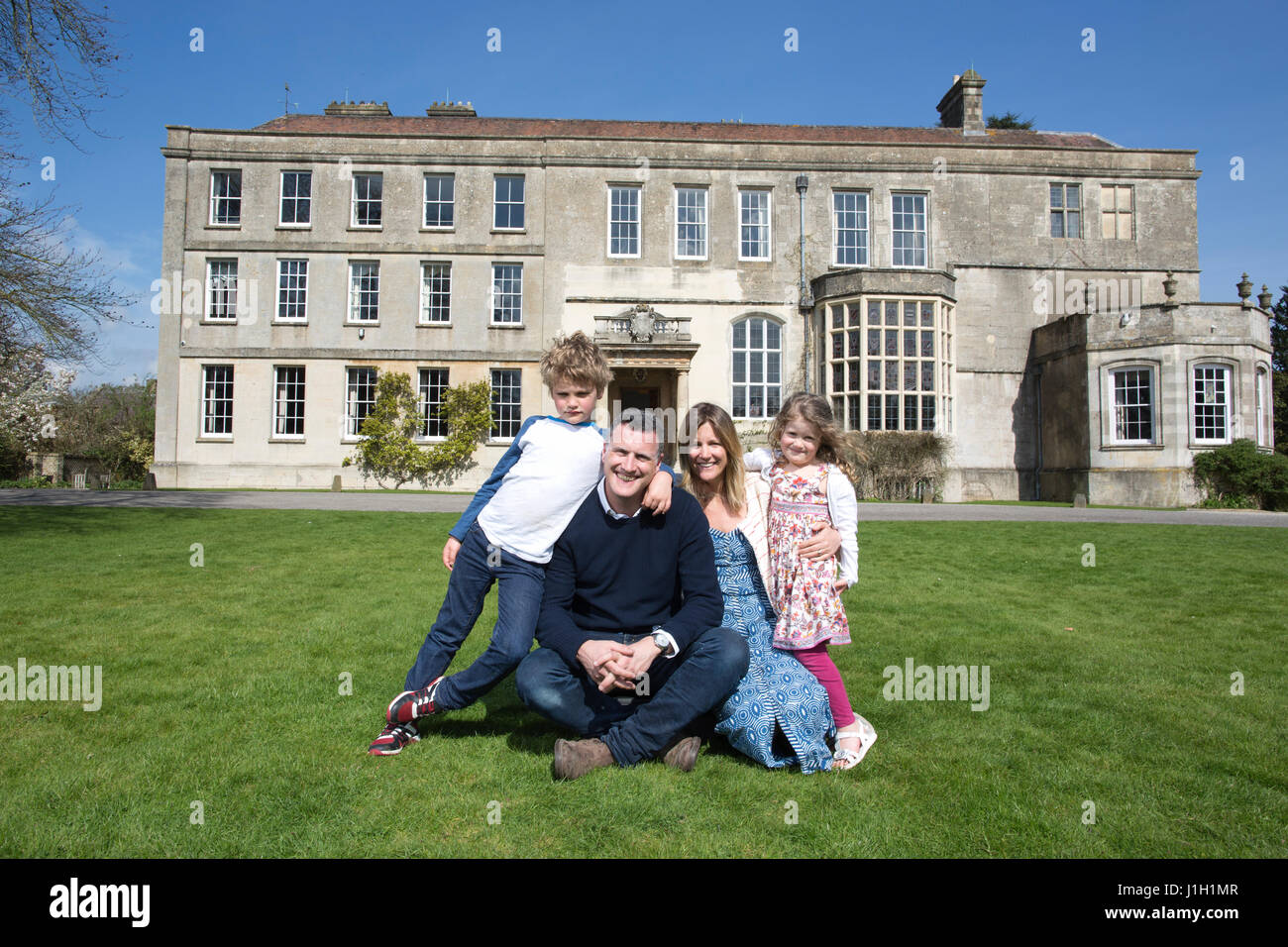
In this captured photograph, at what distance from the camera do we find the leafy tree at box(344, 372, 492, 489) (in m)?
23.8

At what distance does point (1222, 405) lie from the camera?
2028 centimetres

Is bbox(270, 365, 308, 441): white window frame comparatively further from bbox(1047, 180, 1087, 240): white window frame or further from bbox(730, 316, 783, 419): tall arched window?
bbox(1047, 180, 1087, 240): white window frame

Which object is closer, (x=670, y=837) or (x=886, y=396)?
(x=670, y=837)

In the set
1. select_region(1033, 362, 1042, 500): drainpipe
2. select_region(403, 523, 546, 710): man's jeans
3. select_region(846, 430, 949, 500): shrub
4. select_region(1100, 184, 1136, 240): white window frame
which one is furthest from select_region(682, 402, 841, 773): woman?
select_region(1100, 184, 1136, 240): white window frame

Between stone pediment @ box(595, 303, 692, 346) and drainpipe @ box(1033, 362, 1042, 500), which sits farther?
drainpipe @ box(1033, 362, 1042, 500)

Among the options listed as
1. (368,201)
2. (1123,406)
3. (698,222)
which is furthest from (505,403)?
(1123,406)

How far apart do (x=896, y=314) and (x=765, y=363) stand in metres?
4.26

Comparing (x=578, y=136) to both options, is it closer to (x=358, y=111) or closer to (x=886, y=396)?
(x=358, y=111)

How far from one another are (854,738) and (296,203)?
1053 inches

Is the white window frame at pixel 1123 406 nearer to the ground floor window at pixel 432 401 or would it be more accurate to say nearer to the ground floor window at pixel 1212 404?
the ground floor window at pixel 1212 404

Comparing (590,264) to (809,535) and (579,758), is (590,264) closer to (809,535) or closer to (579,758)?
(809,535)

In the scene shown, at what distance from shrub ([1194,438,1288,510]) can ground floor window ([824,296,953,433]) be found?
6845mm
